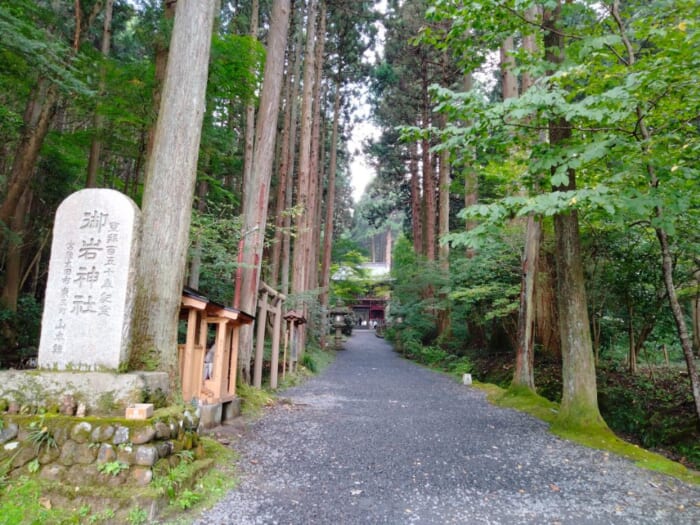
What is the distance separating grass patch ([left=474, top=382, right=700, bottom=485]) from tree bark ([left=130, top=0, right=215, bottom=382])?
4.85m

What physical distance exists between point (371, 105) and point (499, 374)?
572 inches

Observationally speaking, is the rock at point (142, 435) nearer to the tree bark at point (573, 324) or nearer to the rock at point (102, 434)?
the rock at point (102, 434)

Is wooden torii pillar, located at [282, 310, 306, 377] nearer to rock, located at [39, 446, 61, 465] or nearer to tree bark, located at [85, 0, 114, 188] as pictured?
tree bark, located at [85, 0, 114, 188]

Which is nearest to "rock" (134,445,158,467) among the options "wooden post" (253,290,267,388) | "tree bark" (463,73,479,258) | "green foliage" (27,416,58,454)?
"green foliage" (27,416,58,454)

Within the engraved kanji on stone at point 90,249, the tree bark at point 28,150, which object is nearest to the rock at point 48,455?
the engraved kanji on stone at point 90,249

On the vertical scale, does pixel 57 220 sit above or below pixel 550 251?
below

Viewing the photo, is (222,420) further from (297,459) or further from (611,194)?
(611,194)

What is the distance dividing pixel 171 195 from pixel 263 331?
465 centimetres

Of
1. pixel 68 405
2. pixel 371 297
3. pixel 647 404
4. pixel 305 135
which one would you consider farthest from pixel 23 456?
pixel 371 297

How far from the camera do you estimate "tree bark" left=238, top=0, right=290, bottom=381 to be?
24.8 feet

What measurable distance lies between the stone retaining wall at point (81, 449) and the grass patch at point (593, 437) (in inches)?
185

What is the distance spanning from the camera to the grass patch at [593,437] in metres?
4.14

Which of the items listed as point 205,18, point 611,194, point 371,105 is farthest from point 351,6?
point 611,194

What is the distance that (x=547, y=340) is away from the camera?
34.6 ft
